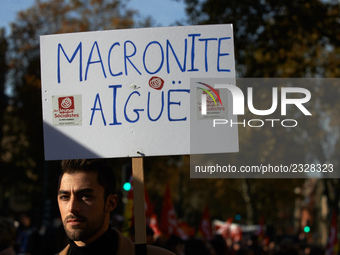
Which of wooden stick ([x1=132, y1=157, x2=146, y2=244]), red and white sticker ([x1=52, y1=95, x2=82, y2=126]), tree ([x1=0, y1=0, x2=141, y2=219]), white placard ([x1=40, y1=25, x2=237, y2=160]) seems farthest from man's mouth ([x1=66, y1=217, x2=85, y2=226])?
tree ([x1=0, y1=0, x2=141, y2=219])

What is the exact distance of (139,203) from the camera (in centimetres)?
456

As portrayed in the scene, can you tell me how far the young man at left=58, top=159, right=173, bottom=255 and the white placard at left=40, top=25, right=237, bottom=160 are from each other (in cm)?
39

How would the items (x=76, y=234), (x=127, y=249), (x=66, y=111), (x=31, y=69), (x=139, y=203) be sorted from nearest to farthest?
(x=76, y=234), (x=127, y=249), (x=139, y=203), (x=66, y=111), (x=31, y=69)

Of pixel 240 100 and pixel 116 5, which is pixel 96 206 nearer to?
pixel 240 100

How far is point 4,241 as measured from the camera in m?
7.20

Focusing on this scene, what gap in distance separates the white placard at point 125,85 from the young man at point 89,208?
1.29 ft

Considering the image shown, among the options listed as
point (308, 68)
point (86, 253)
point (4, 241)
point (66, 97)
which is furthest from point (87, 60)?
point (308, 68)

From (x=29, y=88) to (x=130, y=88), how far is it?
2898 cm

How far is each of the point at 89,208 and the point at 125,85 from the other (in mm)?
1016

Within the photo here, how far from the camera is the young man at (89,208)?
412 cm

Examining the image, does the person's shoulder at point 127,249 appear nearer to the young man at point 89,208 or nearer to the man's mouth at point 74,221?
the young man at point 89,208

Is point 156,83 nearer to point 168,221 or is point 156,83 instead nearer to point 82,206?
point 82,206

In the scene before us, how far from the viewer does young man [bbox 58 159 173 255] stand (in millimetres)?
4117

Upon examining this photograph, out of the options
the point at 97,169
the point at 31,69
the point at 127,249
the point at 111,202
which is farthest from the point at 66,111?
the point at 31,69
